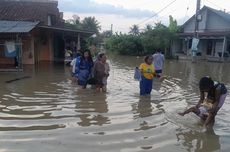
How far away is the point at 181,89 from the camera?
41.6ft

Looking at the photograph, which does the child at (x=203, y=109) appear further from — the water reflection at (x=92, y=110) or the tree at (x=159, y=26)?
the tree at (x=159, y=26)

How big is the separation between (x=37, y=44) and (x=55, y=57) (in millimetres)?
2894

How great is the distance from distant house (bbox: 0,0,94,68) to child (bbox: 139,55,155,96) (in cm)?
922

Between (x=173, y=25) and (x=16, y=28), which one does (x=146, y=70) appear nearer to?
(x=16, y=28)

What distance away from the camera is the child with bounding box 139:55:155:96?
383 inches

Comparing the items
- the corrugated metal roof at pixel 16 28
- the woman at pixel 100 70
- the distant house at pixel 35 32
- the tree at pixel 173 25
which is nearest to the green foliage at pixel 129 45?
the tree at pixel 173 25

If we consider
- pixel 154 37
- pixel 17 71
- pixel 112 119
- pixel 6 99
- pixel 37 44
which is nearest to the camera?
pixel 112 119

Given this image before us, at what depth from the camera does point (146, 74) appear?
32.4 ft

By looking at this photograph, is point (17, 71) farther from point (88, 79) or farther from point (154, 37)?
point (154, 37)

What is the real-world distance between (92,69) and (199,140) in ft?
18.8

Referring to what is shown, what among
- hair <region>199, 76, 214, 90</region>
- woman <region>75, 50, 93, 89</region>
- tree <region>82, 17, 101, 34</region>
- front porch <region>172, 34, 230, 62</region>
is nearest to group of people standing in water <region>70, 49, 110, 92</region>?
woman <region>75, 50, 93, 89</region>

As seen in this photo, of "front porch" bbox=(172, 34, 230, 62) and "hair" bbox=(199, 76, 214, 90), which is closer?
"hair" bbox=(199, 76, 214, 90)

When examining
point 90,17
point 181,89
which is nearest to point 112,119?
point 181,89

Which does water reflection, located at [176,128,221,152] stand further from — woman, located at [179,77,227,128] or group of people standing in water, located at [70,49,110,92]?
group of people standing in water, located at [70,49,110,92]
